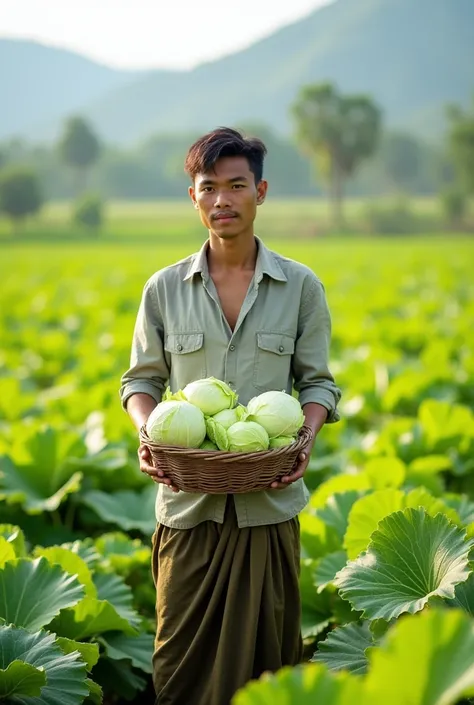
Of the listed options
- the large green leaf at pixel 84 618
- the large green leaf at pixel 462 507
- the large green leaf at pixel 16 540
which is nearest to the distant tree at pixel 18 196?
the large green leaf at pixel 16 540

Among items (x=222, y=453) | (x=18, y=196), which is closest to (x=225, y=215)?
(x=222, y=453)

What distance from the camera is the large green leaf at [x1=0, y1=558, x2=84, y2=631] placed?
2.54 metres

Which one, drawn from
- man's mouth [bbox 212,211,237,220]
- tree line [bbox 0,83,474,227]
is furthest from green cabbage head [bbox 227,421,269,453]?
tree line [bbox 0,83,474,227]

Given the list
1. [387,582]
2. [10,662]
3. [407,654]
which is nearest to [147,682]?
[10,662]

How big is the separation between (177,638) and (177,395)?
75 cm

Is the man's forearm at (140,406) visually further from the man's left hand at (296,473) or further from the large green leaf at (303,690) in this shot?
the large green leaf at (303,690)

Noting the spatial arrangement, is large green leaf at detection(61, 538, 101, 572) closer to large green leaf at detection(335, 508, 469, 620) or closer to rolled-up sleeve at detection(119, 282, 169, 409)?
rolled-up sleeve at detection(119, 282, 169, 409)

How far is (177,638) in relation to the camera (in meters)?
2.52

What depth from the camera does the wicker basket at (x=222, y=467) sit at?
6.95 ft

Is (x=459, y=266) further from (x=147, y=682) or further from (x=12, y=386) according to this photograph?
(x=147, y=682)

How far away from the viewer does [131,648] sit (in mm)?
2918

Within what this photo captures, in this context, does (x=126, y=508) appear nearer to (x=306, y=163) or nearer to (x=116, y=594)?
(x=116, y=594)

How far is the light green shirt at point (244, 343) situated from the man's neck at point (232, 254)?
0.11ft

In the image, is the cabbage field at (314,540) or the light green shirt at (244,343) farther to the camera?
the light green shirt at (244,343)
